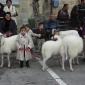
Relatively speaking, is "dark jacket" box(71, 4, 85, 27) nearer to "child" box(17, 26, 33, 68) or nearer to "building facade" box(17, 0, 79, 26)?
"building facade" box(17, 0, 79, 26)

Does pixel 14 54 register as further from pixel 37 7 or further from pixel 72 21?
pixel 37 7

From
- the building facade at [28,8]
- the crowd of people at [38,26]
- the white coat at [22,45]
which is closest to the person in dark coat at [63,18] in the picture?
the crowd of people at [38,26]

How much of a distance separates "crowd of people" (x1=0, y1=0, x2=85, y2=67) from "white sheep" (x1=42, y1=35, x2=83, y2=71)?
825 mm

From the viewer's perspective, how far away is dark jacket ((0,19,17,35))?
16189 mm

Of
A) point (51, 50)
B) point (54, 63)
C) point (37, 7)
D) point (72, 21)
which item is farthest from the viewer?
point (37, 7)

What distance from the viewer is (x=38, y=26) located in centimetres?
1694

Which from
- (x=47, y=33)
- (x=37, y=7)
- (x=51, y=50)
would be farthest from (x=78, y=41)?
(x=37, y=7)

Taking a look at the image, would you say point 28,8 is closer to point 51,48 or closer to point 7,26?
point 7,26

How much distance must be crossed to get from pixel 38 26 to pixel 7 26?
1.27m

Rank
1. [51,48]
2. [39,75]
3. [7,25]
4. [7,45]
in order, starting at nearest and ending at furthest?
1. [39,75]
2. [51,48]
3. [7,45]
4. [7,25]

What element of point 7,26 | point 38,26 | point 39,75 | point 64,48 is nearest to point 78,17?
point 38,26

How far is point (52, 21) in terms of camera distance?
1698 centimetres

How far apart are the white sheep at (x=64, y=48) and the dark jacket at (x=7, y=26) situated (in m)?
2.38

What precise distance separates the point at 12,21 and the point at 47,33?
1.34 m
